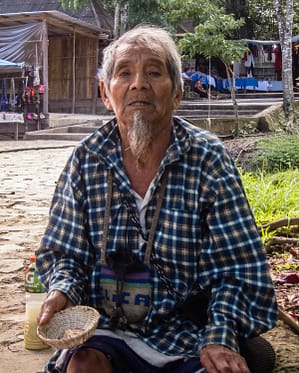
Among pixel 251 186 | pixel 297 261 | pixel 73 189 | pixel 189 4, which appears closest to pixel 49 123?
pixel 189 4

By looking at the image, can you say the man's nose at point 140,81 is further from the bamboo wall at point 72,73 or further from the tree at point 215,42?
the bamboo wall at point 72,73

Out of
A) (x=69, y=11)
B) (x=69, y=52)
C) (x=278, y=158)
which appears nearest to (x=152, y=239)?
(x=278, y=158)

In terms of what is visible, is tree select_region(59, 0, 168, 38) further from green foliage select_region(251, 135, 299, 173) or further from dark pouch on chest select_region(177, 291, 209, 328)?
dark pouch on chest select_region(177, 291, 209, 328)

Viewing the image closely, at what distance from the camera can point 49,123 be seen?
16.4m

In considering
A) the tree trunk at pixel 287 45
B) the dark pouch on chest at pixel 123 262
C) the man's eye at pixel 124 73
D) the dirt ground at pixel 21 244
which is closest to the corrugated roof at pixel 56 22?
the dirt ground at pixel 21 244

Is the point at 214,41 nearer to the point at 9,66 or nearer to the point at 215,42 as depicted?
the point at 215,42

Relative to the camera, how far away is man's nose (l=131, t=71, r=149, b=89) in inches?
80.7

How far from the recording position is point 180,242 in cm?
199

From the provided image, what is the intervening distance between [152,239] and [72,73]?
17.4m

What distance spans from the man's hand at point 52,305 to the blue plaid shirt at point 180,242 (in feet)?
0.09

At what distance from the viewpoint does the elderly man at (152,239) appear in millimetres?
1917

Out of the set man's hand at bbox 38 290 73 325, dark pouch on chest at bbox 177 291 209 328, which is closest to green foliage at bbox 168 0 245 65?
dark pouch on chest at bbox 177 291 209 328

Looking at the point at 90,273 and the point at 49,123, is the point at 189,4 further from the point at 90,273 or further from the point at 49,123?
the point at 90,273

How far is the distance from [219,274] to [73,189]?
61cm
